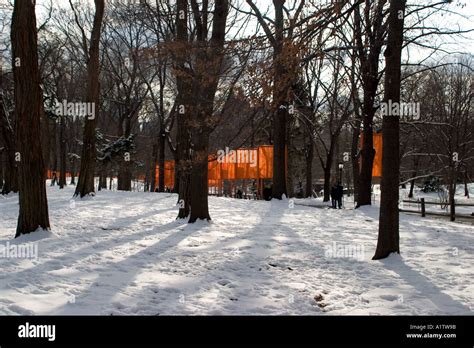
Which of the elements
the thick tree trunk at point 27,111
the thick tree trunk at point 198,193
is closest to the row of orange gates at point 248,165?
the thick tree trunk at point 198,193

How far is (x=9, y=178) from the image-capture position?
25.5 metres

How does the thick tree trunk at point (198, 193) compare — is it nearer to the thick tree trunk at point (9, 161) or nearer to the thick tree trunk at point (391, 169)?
the thick tree trunk at point (391, 169)

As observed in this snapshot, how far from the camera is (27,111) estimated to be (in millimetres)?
9508

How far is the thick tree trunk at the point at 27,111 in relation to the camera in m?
9.45

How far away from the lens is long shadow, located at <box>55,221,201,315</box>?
18.1ft

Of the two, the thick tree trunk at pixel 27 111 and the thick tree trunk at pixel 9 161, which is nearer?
the thick tree trunk at pixel 27 111

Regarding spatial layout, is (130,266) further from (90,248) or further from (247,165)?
(247,165)

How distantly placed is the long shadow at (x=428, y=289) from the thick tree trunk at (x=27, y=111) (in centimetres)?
793

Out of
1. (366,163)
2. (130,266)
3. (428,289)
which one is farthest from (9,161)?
(428,289)

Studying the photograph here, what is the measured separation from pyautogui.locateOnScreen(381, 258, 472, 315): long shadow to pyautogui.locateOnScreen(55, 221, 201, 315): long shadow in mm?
Answer: 4519

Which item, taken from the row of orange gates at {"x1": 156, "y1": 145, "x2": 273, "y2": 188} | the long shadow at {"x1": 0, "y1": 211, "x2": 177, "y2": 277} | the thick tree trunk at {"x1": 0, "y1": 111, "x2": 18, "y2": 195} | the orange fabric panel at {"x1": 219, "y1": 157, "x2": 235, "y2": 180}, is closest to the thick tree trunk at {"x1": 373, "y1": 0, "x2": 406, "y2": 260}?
the long shadow at {"x1": 0, "y1": 211, "x2": 177, "y2": 277}

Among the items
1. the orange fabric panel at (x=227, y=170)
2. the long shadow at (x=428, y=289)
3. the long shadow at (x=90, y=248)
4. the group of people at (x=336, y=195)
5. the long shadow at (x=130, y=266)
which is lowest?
the long shadow at (x=428, y=289)
